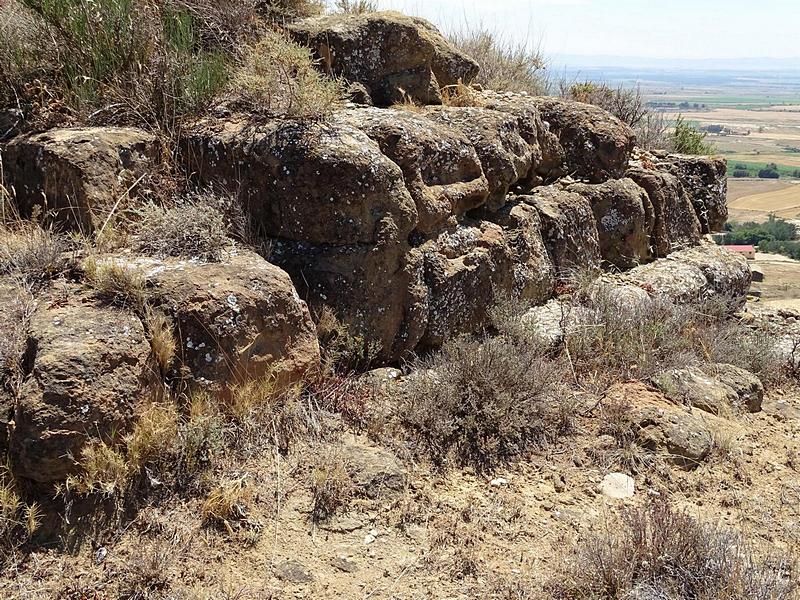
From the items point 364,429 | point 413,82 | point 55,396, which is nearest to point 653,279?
point 413,82

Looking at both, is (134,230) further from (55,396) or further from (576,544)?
(576,544)

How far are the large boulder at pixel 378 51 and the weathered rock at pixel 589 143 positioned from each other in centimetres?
151

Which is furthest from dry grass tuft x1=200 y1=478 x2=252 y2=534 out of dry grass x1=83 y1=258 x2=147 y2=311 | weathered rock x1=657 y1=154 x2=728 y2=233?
weathered rock x1=657 y1=154 x2=728 y2=233

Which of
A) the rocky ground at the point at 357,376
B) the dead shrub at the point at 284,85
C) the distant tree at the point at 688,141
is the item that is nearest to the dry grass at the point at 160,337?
the rocky ground at the point at 357,376

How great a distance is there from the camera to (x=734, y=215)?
61.2 metres

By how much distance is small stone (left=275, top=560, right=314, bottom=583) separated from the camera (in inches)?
116

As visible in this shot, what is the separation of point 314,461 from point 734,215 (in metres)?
67.0

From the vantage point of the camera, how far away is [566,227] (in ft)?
20.0

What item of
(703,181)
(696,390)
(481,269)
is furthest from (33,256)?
(703,181)

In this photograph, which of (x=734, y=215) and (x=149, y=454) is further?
(x=734, y=215)

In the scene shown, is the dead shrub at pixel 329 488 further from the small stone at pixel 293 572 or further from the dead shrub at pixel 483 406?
the dead shrub at pixel 483 406

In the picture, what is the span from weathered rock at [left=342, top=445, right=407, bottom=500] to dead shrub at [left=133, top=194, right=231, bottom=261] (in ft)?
4.91

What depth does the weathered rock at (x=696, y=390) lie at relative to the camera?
468 centimetres

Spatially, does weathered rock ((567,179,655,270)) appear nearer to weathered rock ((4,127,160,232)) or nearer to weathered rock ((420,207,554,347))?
weathered rock ((420,207,554,347))
